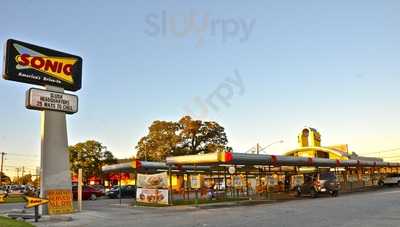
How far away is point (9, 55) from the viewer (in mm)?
22375

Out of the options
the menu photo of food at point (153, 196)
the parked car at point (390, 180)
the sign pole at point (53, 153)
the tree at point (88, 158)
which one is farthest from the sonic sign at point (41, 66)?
the tree at point (88, 158)

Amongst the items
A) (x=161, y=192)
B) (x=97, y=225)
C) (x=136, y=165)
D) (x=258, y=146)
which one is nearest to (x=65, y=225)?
(x=97, y=225)

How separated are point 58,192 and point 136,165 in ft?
35.2

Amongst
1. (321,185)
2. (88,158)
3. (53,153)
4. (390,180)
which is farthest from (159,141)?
(53,153)

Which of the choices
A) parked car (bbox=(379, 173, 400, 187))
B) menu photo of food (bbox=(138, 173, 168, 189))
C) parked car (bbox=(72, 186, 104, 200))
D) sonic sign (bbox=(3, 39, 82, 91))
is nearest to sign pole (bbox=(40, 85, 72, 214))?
Answer: sonic sign (bbox=(3, 39, 82, 91))

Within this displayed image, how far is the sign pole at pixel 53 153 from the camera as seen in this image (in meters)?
23.2

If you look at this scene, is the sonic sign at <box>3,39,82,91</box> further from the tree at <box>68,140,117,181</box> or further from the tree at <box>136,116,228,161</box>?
the tree at <box>68,140,117,181</box>

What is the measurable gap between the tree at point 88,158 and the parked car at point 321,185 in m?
47.7

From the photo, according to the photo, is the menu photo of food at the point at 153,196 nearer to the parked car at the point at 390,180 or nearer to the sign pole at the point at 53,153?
the sign pole at the point at 53,153

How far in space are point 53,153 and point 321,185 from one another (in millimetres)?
20923

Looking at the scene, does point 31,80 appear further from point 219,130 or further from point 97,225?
point 219,130

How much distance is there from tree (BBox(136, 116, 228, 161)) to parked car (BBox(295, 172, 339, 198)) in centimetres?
3544

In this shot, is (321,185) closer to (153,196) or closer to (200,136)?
(153,196)

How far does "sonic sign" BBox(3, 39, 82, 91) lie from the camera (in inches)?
885
